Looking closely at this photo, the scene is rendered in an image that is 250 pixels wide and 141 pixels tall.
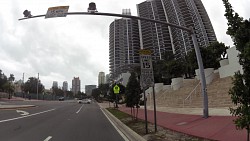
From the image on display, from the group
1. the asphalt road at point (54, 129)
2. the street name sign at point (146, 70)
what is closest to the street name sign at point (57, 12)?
the street name sign at point (146, 70)

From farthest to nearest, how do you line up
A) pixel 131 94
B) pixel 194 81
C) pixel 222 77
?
pixel 194 81 → pixel 222 77 → pixel 131 94

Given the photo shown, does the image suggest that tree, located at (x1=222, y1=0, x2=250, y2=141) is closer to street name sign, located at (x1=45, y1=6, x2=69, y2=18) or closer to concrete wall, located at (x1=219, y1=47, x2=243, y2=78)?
street name sign, located at (x1=45, y1=6, x2=69, y2=18)

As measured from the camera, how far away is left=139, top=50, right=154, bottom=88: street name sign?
500 inches

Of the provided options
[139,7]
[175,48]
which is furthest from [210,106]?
[175,48]

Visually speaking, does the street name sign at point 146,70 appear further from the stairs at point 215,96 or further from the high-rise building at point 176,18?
the high-rise building at point 176,18

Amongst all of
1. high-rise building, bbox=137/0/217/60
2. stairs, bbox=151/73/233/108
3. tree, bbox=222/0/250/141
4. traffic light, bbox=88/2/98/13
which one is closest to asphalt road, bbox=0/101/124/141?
traffic light, bbox=88/2/98/13

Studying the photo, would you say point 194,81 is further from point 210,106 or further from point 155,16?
point 155,16

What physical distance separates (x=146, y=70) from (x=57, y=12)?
5774mm

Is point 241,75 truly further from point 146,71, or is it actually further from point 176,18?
point 176,18

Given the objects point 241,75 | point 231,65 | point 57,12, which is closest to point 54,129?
point 57,12

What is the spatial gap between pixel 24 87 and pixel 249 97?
516ft

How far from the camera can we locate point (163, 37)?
5547 cm

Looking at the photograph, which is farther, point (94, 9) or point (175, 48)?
point (175, 48)

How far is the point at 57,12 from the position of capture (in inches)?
581
